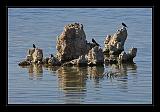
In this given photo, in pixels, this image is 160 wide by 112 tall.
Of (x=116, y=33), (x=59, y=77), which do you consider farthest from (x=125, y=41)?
(x=59, y=77)

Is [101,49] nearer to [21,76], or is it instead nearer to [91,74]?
[91,74]

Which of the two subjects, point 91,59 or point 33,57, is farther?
point 91,59

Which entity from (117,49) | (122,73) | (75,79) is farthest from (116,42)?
(75,79)

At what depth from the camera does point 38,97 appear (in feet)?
46.9

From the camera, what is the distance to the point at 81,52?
48.1 feet

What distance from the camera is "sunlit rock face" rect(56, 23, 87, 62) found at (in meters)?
14.5

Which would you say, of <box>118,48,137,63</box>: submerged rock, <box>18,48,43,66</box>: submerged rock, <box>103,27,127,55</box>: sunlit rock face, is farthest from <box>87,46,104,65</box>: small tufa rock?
<box>18,48,43,66</box>: submerged rock

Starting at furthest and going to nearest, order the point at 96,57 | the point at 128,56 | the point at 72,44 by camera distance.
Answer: the point at 72,44, the point at 96,57, the point at 128,56

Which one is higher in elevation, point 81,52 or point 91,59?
point 81,52

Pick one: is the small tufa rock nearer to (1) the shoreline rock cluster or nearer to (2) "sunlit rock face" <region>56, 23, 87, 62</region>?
(1) the shoreline rock cluster

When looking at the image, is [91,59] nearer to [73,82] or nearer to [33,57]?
[73,82]

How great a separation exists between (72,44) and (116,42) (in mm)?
820

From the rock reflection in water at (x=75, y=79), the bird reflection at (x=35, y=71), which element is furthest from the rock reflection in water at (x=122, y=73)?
the bird reflection at (x=35, y=71)

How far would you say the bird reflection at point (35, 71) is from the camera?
→ 1445 cm
